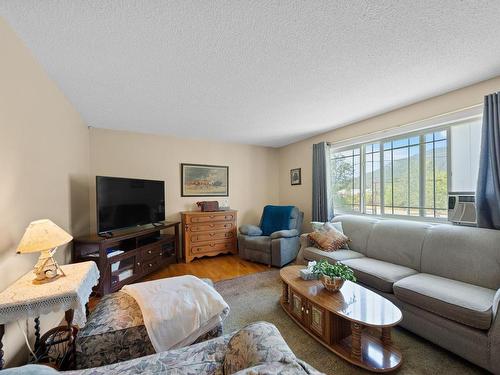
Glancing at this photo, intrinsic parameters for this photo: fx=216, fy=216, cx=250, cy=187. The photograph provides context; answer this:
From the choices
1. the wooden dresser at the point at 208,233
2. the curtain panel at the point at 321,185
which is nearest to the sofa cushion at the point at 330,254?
the curtain panel at the point at 321,185

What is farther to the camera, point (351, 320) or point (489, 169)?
point (489, 169)

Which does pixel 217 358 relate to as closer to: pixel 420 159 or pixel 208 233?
pixel 208 233

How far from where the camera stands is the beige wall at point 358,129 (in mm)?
2225

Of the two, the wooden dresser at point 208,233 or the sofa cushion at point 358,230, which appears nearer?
the sofa cushion at point 358,230

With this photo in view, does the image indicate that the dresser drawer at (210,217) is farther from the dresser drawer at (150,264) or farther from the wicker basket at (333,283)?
the wicker basket at (333,283)

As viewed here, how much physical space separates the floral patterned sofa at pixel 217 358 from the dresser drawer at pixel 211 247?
2873 millimetres

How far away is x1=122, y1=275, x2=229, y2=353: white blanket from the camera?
1.29 meters

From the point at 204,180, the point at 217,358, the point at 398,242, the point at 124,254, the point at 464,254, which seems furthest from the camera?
the point at 204,180

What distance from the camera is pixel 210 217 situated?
156 inches

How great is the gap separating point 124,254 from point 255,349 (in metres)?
2.49

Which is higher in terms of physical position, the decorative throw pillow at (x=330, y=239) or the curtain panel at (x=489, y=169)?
the curtain panel at (x=489, y=169)

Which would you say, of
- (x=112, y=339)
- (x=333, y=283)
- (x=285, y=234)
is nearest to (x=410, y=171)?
(x=285, y=234)

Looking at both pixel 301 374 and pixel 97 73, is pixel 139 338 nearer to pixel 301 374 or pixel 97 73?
pixel 301 374

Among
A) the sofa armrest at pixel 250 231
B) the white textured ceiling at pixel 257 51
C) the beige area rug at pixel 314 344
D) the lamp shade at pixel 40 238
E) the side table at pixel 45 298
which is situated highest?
the white textured ceiling at pixel 257 51
